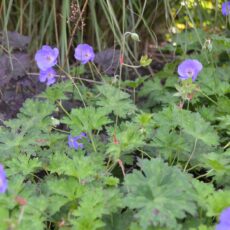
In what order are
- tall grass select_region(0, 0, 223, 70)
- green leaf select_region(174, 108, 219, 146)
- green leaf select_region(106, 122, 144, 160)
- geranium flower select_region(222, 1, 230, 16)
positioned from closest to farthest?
green leaf select_region(106, 122, 144, 160) < green leaf select_region(174, 108, 219, 146) < geranium flower select_region(222, 1, 230, 16) < tall grass select_region(0, 0, 223, 70)

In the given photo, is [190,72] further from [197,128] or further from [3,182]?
[3,182]

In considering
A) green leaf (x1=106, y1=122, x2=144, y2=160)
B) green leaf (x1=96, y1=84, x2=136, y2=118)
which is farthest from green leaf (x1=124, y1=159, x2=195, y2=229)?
green leaf (x1=96, y1=84, x2=136, y2=118)

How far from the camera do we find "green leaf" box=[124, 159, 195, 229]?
3.85 ft

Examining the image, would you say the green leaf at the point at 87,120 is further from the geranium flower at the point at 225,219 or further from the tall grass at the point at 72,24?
the tall grass at the point at 72,24

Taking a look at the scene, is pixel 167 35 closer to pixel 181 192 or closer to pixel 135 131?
pixel 135 131

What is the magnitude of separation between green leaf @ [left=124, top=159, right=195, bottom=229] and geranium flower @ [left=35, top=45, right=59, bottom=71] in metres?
0.80

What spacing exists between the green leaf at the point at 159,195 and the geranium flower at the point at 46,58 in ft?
2.64

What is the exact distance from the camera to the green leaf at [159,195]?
3.85ft

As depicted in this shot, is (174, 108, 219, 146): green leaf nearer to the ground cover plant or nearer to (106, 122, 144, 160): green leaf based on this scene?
the ground cover plant

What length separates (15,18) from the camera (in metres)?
2.76

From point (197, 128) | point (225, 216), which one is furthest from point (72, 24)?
point (225, 216)

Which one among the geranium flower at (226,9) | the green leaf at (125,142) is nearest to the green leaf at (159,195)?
the green leaf at (125,142)

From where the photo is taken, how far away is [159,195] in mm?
1217

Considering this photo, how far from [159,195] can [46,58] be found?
1011 mm
